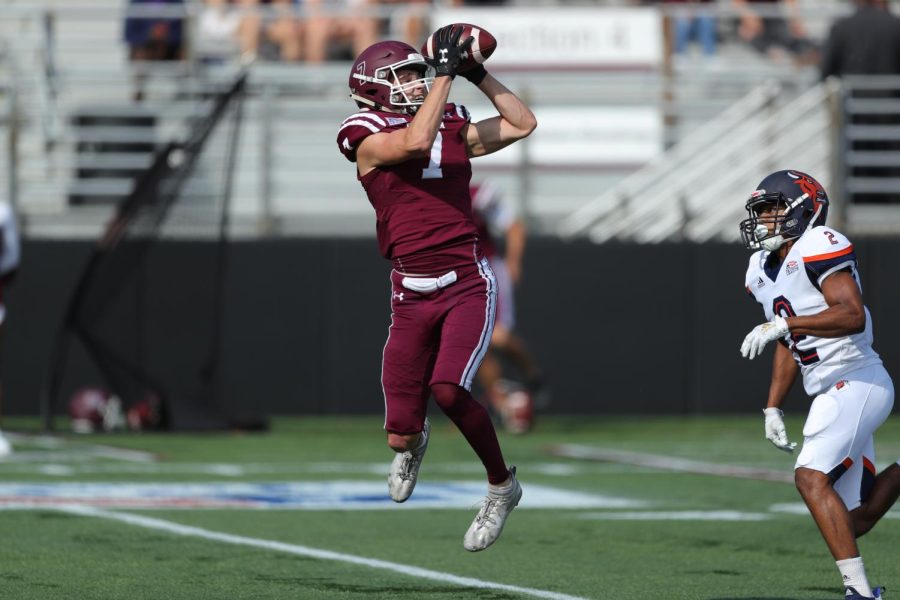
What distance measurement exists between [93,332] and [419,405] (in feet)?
23.6

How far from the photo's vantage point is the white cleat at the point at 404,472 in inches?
272

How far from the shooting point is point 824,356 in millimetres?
6191

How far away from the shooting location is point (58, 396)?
48.7 feet

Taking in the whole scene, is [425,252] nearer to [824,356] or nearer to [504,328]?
[824,356]

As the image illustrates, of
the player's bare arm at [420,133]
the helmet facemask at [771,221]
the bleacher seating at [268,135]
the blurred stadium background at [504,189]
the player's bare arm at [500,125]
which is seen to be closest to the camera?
the helmet facemask at [771,221]

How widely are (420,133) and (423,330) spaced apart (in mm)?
817

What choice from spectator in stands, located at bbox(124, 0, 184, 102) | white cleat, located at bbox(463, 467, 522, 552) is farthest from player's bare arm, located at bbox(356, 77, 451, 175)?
spectator in stands, located at bbox(124, 0, 184, 102)

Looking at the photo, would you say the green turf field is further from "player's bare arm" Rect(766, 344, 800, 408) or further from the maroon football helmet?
the maroon football helmet

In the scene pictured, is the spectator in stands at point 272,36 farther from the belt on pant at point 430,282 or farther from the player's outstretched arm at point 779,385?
the player's outstretched arm at point 779,385

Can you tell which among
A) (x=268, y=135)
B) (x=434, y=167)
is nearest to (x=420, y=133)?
(x=434, y=167)

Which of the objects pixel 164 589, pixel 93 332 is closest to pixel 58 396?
pixel 93 332

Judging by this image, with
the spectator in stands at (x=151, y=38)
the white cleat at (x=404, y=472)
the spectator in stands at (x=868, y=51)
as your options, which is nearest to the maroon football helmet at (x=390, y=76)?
the white cleat at (x=404, y=472)

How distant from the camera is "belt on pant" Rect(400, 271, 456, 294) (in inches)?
264

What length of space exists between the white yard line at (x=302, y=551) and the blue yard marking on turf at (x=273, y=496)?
0.48m
